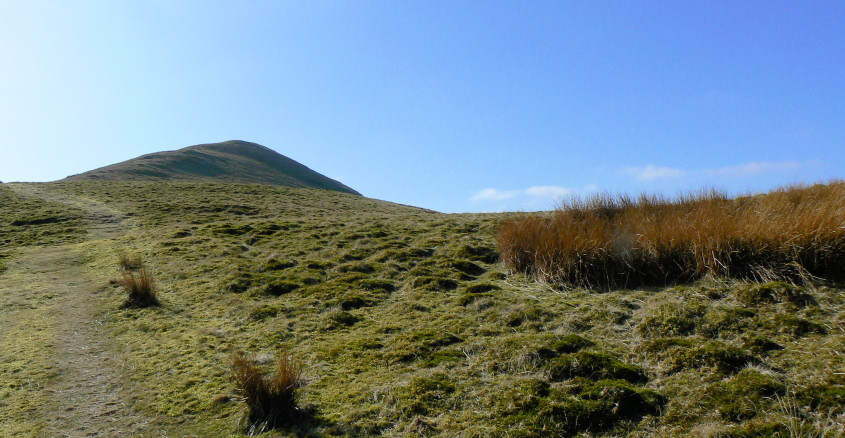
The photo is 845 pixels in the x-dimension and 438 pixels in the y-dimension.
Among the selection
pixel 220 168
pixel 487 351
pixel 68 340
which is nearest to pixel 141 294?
pixel 68 340

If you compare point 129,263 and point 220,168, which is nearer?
point 129,263

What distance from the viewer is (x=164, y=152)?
7669 centimetres

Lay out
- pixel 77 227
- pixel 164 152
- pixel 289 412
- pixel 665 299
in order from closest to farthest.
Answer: pixel 289 412 < pixel 665 299 < pixel 77 227 < pixel 164 152

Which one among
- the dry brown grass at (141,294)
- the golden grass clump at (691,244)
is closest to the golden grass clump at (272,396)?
the golden grass clump at (691,244)

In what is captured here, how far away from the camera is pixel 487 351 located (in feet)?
19.8

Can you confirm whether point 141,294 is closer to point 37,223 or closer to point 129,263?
point 129,263

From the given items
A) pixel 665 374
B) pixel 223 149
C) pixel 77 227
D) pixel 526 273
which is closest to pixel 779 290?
pixel 665 374

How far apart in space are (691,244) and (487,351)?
11.5 ft

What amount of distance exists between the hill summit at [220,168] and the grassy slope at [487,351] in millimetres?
51058

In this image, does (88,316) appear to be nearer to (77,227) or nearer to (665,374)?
(665,374)

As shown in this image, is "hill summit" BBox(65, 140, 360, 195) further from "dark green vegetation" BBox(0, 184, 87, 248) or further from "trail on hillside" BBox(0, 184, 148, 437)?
"trail on hillside" BBox(0, 184, 148, 437)

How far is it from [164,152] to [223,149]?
15.9 m

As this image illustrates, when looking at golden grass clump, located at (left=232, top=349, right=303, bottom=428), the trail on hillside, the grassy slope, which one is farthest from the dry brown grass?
golden grass clump, located at (left=232, top=349, right=303, bottom=428)

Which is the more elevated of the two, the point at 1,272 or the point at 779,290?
the point at 779,290
